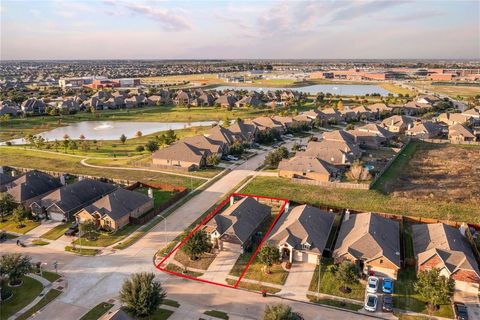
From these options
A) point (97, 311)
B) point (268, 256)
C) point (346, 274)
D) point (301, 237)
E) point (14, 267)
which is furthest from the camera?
point (301, 237)

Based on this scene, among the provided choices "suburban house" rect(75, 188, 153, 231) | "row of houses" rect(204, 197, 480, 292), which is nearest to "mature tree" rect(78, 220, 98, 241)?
"suburban house" rect(75, 188, 153, 231)

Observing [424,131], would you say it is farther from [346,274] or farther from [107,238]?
[107,238]

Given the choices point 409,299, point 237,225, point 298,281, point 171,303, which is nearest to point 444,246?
point 409,299

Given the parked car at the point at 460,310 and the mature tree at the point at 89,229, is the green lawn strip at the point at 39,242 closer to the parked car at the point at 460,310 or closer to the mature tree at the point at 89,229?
the mature tree at the point at 89,229

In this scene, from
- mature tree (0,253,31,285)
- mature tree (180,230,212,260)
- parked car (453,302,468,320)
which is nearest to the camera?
parked car (453,302,468,320)

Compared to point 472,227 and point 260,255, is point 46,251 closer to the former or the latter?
point 260,255

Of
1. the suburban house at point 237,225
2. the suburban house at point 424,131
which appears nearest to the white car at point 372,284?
the suburban house at point 237,225

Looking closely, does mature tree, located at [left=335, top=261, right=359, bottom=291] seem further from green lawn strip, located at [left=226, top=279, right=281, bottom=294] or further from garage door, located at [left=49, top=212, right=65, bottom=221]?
garage door, located at [left=49, top=212, right=65, bottom=221]
